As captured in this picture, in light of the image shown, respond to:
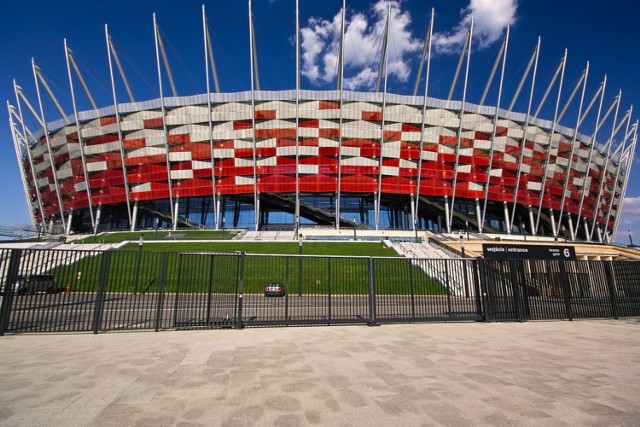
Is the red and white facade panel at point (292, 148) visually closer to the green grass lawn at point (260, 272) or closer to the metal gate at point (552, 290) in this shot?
the metal gate at point (552, 290)

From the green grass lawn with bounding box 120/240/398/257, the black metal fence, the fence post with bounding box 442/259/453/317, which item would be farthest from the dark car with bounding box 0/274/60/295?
the green grass lawn with bounding box 120/240/398/257

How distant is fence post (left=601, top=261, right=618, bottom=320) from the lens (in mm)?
12680

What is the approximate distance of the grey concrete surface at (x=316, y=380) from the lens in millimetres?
3561

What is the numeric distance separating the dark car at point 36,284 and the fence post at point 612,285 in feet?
64.4

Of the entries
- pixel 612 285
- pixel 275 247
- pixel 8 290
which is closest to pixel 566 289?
pixel 612 285

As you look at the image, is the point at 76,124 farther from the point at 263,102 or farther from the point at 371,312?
the point at 371,312

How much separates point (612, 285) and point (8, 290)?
2093cm

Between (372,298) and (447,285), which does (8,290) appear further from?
(447,285)

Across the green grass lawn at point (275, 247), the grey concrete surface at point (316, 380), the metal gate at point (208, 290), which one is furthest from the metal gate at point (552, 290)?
the green grass lawn at point (275, 247)

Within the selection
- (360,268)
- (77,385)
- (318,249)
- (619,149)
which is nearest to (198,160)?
(318,249)

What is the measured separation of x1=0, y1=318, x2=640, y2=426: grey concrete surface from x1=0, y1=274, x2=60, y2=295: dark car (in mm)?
1217

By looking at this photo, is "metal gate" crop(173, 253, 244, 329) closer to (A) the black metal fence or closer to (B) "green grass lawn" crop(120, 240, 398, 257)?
(A) the black metal fence

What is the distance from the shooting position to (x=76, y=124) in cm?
5472

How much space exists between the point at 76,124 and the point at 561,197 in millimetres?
91667
